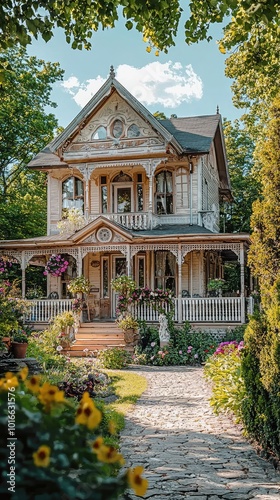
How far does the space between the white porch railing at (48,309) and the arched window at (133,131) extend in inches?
285

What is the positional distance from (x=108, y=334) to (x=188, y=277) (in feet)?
15.4

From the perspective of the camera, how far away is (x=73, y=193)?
2352 cm

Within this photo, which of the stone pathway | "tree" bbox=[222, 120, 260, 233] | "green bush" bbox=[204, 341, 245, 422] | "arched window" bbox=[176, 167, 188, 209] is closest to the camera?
the stone pathway

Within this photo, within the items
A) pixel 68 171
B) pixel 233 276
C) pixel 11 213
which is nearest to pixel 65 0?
pixel 68 171

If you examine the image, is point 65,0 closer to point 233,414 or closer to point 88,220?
point 233,414

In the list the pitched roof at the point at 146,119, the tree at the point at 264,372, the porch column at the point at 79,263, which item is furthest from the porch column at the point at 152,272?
the tree at the point at 264,372

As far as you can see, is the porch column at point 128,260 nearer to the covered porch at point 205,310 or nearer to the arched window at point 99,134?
the covered porch at point 205,310

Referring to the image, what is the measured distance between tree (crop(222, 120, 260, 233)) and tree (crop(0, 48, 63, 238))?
1164cm

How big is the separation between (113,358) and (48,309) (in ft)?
18.6

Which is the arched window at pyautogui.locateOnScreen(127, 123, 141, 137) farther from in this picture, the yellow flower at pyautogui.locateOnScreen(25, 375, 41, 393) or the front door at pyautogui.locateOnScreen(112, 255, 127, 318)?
the yellow flower at pyautogui.locateOnScreen(25, 375, 41, 393)

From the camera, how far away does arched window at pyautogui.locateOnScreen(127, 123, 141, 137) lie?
69.5 ft

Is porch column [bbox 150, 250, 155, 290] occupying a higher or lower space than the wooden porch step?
higher

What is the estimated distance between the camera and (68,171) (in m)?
23.4

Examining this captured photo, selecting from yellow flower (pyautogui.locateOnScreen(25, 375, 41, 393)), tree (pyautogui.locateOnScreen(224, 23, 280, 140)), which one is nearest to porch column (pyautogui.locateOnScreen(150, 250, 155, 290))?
tree (pyautogui.locateOnScreen(224, 23, 280, 140))
